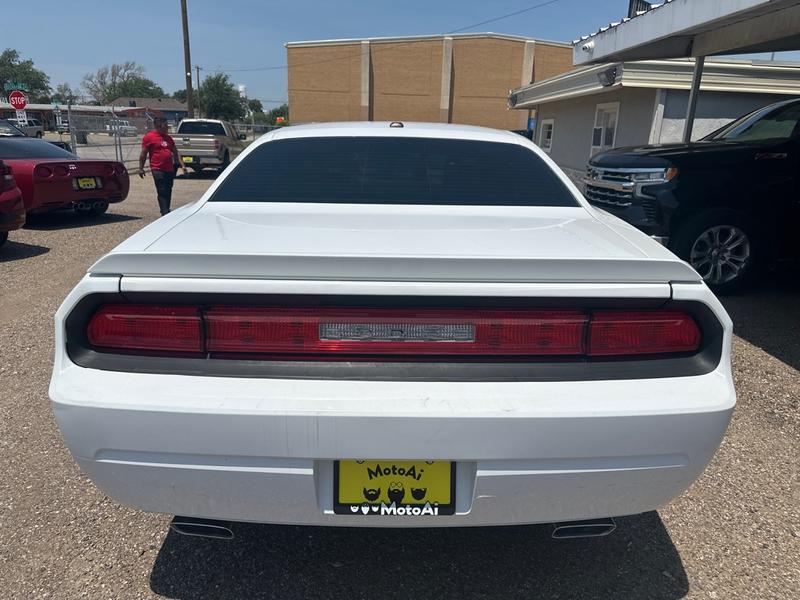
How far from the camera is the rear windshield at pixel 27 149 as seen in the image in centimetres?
890

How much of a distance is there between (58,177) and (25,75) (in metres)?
100.0

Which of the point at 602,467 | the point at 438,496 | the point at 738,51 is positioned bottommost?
the point at 438,496

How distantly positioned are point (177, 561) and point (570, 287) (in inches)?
73.6

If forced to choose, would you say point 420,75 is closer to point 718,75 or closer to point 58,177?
point 718,75

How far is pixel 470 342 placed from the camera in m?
1.84

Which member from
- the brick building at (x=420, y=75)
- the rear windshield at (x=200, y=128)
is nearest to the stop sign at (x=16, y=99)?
the rear windshield at (x=200, y=128)

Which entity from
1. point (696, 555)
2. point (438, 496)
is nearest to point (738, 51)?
point (696, 555)

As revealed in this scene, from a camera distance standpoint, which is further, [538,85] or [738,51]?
[538,85]

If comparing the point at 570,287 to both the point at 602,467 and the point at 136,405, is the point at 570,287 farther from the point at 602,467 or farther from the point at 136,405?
the point at 136,405

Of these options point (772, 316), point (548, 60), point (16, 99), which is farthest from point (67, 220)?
point (548, 60)

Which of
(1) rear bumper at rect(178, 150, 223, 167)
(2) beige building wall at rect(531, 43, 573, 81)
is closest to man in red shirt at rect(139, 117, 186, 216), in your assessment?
(1) rear bumper at rect(178, 150, 223, 167)

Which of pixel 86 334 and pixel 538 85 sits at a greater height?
pixel 538 85

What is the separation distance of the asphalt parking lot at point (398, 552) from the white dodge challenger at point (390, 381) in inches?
22.2

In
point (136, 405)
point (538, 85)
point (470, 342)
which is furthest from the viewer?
point (538, 85)
